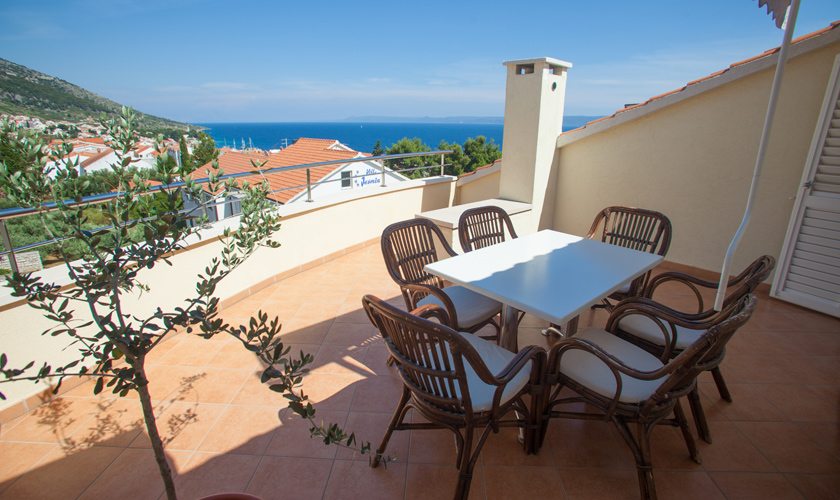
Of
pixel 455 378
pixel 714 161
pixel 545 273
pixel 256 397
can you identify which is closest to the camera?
pixel 455 378

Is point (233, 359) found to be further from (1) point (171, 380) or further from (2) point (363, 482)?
(2) point (363, 482)

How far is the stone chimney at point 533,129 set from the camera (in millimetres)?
4246

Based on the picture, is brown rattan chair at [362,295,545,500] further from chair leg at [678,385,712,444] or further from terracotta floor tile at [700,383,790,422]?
terracotta floor tile at [700,383,790,422]

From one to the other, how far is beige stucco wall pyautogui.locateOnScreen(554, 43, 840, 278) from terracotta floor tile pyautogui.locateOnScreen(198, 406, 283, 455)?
159 inches

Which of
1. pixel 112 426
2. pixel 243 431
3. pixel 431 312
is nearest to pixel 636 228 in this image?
pixel 431 312

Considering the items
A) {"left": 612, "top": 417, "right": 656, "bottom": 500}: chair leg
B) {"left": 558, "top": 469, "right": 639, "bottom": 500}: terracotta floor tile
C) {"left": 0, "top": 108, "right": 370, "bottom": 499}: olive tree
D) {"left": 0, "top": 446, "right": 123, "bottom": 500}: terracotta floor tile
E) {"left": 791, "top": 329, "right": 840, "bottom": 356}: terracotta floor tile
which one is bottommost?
{"left": 0, "top": 446, "right": 123, "bottom": 500}: terracotta floor tile

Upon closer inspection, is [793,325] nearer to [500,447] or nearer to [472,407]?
[500,447]

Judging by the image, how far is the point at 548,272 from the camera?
212 centimetres

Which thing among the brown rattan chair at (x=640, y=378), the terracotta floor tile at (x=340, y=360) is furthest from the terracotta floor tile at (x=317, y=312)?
the brown rattan chair at (x=640, y=378)

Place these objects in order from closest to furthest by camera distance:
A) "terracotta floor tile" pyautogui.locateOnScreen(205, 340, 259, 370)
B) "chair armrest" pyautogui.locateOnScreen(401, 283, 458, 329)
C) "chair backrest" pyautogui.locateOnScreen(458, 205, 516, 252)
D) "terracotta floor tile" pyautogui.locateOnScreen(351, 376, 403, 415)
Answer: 1. "chair armrest" pyautogui.locateOnScreen(401, 283, 458, 329)
2. "terracotta floor tile" pyautogui.locateOnScreen(351, 376, 403, 415)
3. "terracotta floor tile" pyautogui.locateOnScreen(205, 340, 259, 370)
4. "chair backrest" pyautogui.locateOnScreen(458, 205, 516, 252)

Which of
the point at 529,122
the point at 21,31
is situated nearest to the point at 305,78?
the point at 21,31

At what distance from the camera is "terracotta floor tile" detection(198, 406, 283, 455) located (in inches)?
74.6

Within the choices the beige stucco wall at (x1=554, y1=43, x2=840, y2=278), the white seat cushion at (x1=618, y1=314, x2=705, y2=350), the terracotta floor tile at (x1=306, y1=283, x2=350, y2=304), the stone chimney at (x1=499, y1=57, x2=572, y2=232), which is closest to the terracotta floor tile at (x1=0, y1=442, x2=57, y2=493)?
the terracotta floor tile at (x1=306, y1=283, x2=350, y2=304)

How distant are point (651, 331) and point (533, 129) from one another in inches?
115
